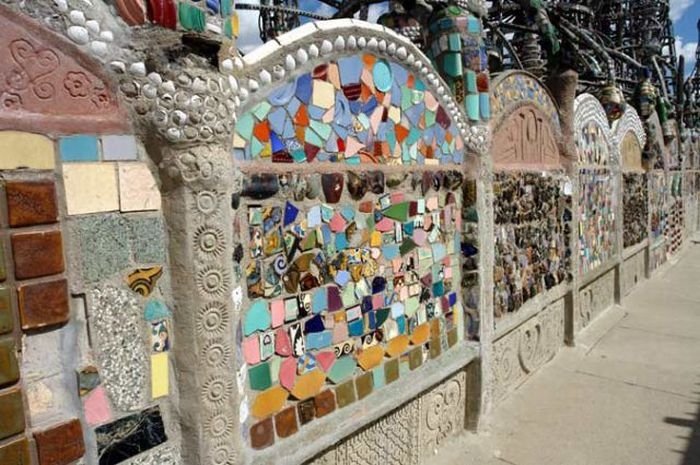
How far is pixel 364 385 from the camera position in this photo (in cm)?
275

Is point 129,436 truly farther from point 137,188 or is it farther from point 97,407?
point 137,188

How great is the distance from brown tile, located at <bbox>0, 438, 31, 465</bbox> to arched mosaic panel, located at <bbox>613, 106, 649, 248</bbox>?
7.41 m

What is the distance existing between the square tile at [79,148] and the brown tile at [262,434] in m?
1.23

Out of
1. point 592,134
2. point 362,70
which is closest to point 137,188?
point 362,70

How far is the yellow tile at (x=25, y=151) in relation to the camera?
4.52 feet

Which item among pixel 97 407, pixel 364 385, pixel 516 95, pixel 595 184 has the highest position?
pixel 516 95

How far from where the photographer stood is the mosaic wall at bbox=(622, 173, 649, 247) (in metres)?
7.73

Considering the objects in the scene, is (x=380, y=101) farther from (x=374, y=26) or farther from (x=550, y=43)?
(x=550, y=43)

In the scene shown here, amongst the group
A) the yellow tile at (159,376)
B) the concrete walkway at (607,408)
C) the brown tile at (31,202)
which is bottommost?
the concrete walkway at (607,408)

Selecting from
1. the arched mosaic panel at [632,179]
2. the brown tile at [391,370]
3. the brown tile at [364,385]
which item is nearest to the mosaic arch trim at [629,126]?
the arched mosaic panel at [632,179]

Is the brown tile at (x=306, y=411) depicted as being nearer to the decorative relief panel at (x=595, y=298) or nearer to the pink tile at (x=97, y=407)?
the pink tile at (x=97, y=407)

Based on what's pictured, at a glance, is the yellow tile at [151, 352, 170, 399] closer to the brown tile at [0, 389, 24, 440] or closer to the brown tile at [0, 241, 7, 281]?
the brown tile at [0, 389, 24, 440]

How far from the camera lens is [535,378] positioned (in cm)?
478

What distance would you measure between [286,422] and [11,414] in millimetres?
1138
